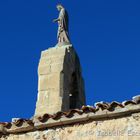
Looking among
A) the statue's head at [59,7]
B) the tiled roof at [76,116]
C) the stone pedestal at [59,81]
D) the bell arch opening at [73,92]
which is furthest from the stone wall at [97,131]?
the statue's head at [59,7]

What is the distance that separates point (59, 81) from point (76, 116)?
4135 millimetres

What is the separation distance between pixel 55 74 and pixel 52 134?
418cm

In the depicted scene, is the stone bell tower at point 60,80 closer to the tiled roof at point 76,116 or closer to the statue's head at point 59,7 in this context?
the statue's head at point 59,7

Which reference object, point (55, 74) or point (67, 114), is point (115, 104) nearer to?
point (67, 114)

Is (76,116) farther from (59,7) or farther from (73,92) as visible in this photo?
(59,7)

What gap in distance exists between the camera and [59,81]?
13844 mm

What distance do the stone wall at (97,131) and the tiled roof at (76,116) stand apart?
85 millimetres

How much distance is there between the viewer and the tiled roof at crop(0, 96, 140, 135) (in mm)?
9289

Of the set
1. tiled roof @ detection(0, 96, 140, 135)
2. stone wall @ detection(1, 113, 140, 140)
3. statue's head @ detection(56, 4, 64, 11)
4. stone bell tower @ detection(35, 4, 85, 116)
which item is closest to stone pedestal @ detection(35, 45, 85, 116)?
stone bell tower @ detection(35, 4, 85, 116)

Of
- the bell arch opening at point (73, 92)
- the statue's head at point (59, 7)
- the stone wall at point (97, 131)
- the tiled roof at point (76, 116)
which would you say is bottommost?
the stone wall at point (97, 131)

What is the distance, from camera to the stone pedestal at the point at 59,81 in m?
13.6

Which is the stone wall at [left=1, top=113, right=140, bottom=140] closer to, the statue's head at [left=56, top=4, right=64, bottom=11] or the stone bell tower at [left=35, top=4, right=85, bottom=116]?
the stone bell tower at [left=35, top=4, right=85, bottom=116]

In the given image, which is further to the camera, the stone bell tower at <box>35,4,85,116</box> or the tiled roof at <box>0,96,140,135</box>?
the stone bell tower at <box>35,4,85,116</box>

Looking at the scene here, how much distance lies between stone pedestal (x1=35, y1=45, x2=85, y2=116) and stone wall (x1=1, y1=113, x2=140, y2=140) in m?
3.18
